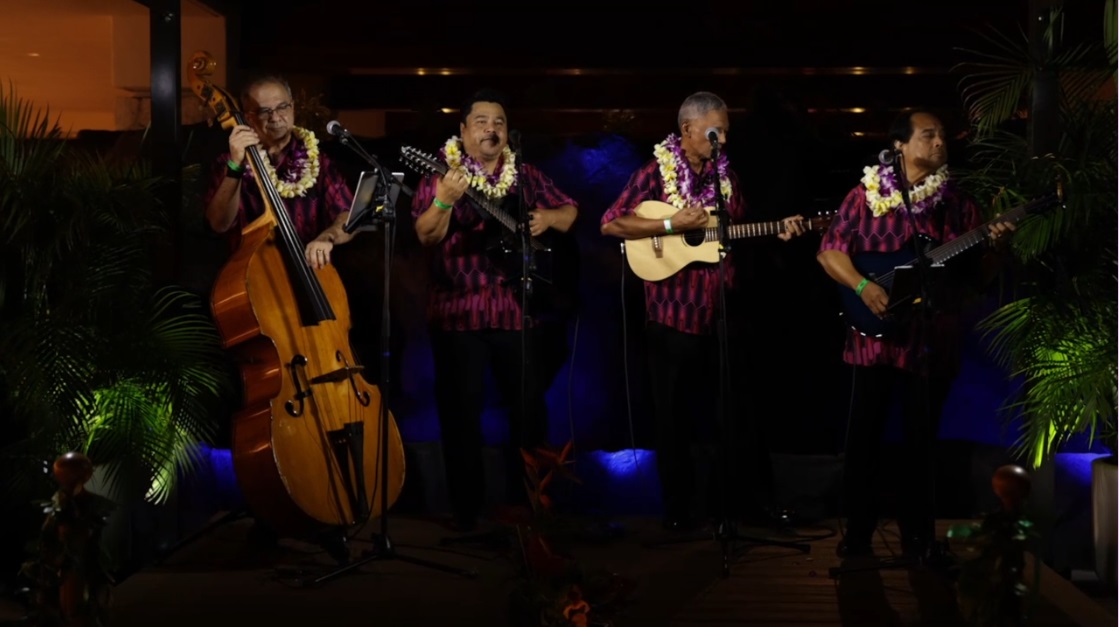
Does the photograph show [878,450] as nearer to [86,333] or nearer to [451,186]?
[451,186]

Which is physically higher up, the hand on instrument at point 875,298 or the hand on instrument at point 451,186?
the hand on instrument at point 451,186

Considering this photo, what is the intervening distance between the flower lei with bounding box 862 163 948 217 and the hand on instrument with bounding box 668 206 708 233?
2.16 ft

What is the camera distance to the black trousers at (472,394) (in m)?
5.38

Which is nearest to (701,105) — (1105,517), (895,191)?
(895,191)

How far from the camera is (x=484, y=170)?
5.36 m

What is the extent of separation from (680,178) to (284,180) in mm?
1516

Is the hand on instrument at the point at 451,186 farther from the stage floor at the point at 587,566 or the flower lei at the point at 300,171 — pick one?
the stage floor at the point at 587,566

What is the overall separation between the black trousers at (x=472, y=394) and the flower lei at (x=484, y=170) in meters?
0.55

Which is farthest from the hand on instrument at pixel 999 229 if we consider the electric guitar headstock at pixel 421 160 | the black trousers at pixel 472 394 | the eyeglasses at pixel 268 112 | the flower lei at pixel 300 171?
the eyeglasses at pixel 268 112

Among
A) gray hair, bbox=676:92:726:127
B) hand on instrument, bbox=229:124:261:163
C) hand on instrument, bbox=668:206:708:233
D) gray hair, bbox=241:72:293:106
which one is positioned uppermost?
gray hair, bbox=241:72:293:106

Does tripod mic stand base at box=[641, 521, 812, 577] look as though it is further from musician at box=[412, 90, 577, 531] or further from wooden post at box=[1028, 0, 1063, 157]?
wooden post at box=[1028, 0, 1063, 157]

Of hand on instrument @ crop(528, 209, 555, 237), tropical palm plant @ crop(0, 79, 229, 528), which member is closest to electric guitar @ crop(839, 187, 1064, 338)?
hand on instrument @ crop(528, 209, 555, 237)

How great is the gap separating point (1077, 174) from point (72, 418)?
337 cm

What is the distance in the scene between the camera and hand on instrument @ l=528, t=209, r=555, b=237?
5.29 m
